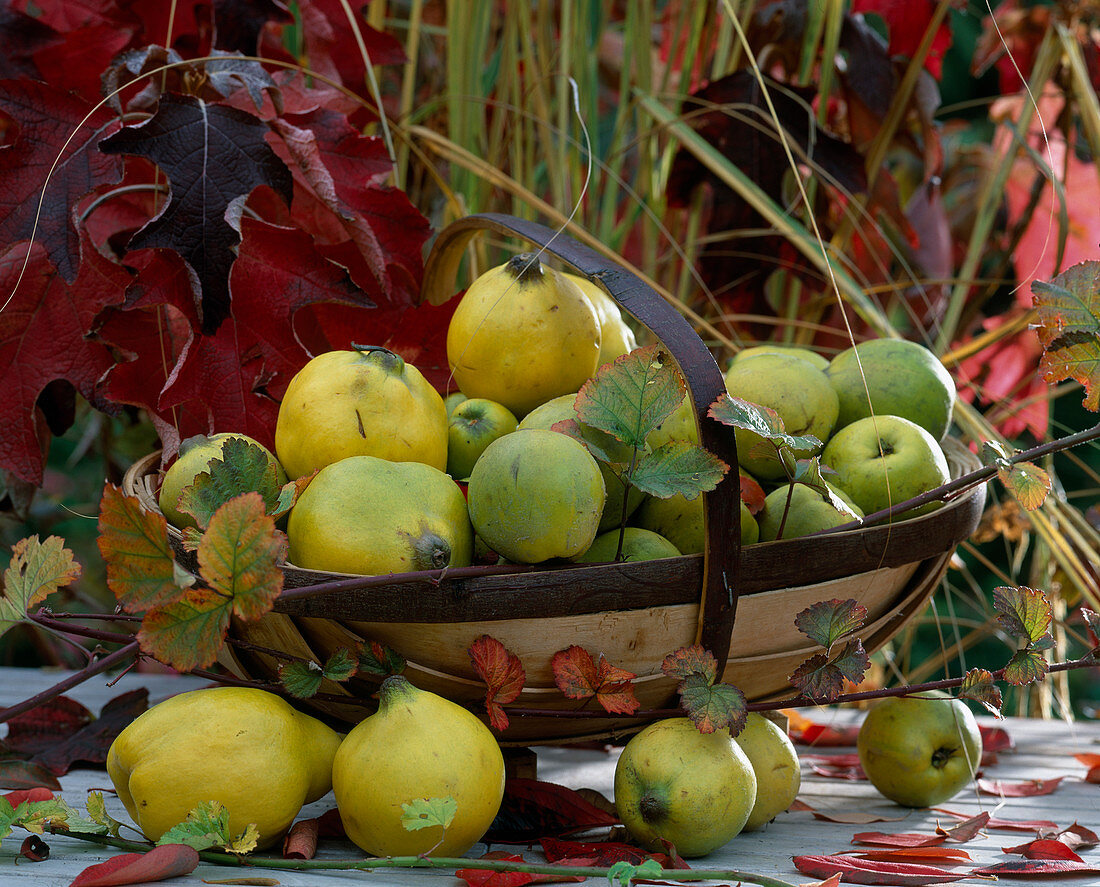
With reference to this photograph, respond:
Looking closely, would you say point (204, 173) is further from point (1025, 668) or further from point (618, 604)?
point (1025, 668)

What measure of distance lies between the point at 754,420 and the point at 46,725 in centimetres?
61

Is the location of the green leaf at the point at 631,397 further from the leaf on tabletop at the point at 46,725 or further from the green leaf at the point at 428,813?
the leaf on tabletop at the point at 46,725

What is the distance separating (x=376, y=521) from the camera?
54 cm

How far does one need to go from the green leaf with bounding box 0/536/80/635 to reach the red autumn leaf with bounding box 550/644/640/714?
0.27 metres

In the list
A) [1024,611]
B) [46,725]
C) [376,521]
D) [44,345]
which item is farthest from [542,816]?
[44,345]

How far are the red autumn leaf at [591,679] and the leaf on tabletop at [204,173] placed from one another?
331 mm

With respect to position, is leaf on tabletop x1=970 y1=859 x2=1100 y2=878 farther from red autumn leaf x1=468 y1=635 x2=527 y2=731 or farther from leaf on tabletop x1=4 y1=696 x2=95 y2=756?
leaf on tabletop x1=4 y1=696 x2=95 y2=756

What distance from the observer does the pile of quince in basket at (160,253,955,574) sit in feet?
1.74

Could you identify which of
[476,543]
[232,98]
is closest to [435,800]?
[476,543]

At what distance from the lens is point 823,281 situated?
1070 mm

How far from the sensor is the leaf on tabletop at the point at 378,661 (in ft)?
1.78

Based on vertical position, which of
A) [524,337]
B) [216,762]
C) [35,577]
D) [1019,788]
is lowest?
[1019,788]

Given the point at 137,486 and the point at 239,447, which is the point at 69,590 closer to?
the point at 137,486

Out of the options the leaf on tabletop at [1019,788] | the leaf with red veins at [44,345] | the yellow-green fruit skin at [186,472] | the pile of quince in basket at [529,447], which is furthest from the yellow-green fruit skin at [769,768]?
the leaf with red veins at [44,345]
